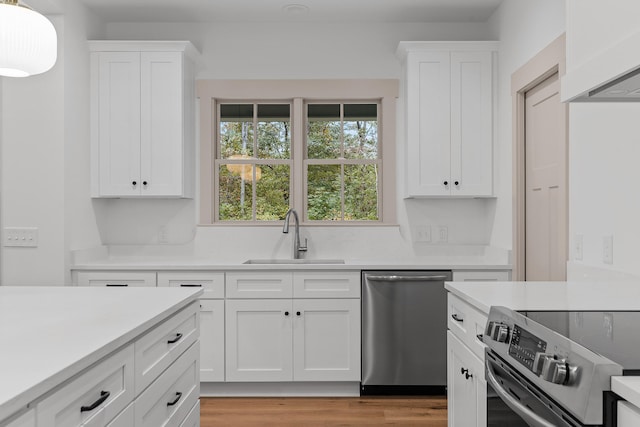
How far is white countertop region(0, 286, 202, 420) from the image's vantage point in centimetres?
99

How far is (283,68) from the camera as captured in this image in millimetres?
4016

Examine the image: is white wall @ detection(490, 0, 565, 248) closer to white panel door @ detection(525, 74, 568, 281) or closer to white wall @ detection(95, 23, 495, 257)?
white panel door @ detection(525, 74, 568, 281)

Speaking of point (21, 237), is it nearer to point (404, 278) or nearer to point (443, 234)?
point (404, 278)

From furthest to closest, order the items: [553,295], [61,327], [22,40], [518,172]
A: [518,172] → [553,295] → [22,40] → [61,327]

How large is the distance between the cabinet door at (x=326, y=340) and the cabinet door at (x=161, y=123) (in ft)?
4.10

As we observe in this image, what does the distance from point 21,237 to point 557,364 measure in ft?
10.8

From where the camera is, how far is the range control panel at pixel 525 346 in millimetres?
1237

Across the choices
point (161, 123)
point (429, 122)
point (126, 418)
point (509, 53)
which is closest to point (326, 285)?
point (429, 122)

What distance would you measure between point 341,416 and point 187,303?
155cm

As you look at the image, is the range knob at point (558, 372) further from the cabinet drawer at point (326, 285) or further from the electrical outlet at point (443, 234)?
the electrical outlet at point (443, 234)

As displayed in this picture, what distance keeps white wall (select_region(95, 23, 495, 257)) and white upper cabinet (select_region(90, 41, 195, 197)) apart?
32 centimetres

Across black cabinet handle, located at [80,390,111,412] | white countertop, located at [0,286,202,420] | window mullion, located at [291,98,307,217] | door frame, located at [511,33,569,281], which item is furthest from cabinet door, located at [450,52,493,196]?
black cabinet handle, located at [80,390,111,412]

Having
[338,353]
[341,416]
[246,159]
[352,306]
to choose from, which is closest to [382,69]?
[246,159]

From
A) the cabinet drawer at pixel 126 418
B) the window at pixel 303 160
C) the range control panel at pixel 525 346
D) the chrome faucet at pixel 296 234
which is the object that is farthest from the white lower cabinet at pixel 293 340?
the range control panel at pixel 525 346
